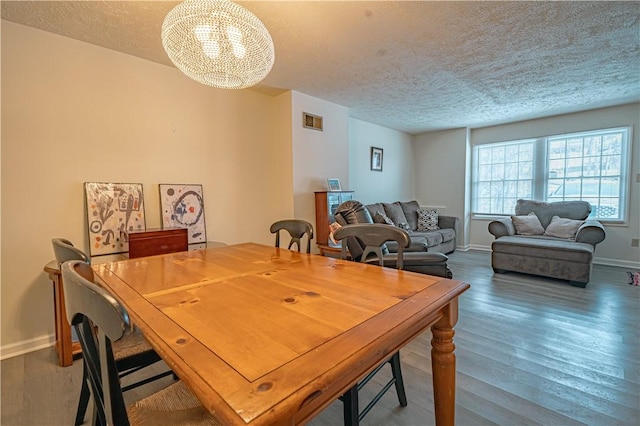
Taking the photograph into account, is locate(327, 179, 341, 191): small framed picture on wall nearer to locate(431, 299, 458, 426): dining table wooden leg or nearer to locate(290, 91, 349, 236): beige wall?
locate(290, 91, 349, 236): beige wall

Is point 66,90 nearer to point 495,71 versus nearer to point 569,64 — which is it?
point 495,71

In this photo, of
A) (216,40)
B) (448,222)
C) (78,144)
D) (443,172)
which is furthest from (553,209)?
(78,144)

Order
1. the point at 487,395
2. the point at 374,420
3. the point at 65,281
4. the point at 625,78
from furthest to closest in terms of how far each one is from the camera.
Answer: the point at 625,78
the point at 487,395
the point at 374,420
the point at 65,281

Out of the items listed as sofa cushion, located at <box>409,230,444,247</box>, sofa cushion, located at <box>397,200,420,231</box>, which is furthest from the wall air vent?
sofa cushion, located at <box>397,200,420,231</box>

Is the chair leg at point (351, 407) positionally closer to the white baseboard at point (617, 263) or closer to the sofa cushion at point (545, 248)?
the sofa cushion at point (545, 248)

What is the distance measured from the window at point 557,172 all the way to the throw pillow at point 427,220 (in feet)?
3.59

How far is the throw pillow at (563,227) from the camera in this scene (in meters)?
4.09

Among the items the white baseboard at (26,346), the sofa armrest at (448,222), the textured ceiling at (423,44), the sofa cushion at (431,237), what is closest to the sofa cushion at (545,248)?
the sofa cushion at (431,237)

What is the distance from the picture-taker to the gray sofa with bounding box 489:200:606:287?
136 inches

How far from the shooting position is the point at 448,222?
5438mm

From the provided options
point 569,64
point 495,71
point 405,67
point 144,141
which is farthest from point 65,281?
point 569,64

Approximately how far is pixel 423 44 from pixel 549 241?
3.07 meters

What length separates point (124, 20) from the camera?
6.89 feet

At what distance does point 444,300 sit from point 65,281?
44.7 inches
